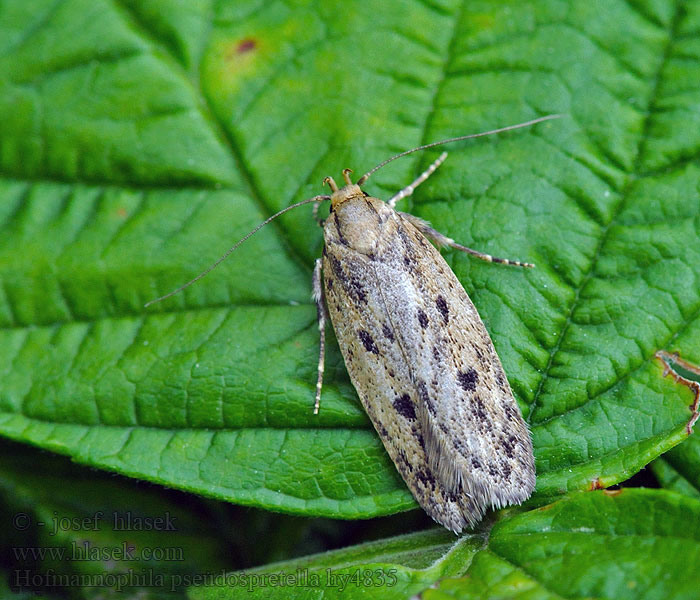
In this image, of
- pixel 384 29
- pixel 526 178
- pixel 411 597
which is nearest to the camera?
pixel 411 597

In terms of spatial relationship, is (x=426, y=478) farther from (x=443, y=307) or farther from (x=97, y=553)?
(x=97, y=553)

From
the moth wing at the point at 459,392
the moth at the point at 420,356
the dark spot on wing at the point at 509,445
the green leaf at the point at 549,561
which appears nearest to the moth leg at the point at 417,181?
the moth at the point at 420,356

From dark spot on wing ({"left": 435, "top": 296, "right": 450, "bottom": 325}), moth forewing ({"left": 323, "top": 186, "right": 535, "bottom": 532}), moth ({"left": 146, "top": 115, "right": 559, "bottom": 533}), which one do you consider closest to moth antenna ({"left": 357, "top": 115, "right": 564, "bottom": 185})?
moth ({"left": 146, "top": 115, "right": 559, "bottom": 533})

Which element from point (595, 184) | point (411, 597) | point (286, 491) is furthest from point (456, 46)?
point (411, 597)

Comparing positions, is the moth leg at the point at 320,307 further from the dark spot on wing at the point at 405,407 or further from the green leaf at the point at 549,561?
the green leaf at the point at 549,561

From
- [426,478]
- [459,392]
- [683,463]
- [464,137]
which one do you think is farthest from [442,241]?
[683,463]

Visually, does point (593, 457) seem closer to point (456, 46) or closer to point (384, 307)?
point (384, 307)
